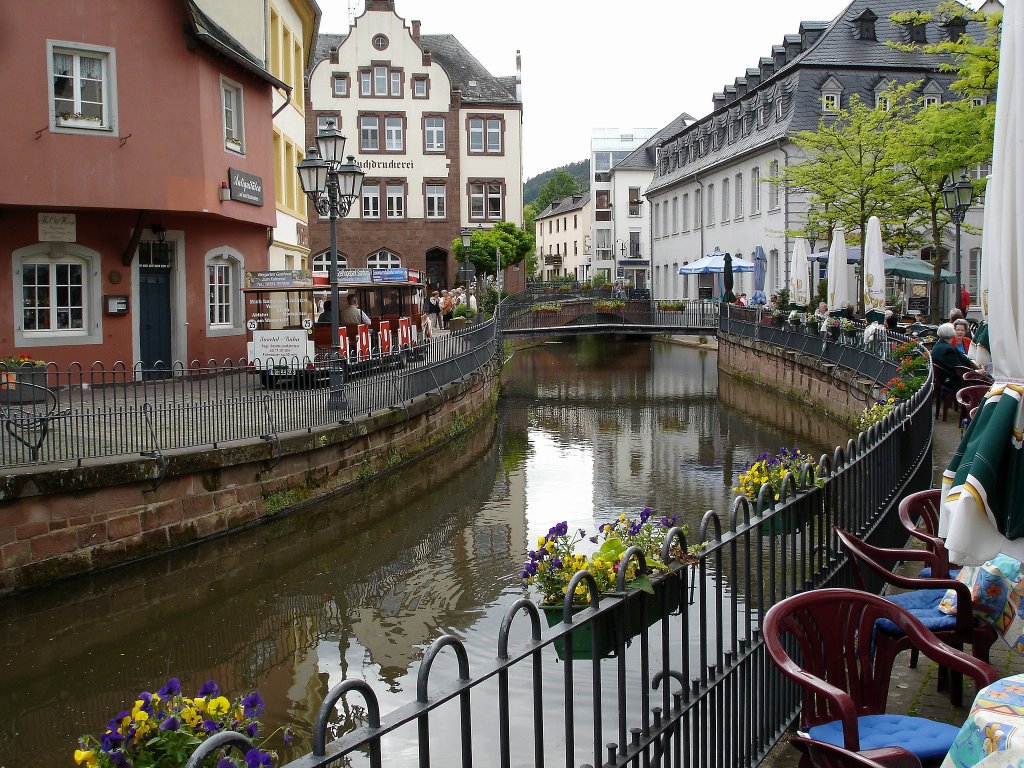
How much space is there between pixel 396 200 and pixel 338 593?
42.4 metres

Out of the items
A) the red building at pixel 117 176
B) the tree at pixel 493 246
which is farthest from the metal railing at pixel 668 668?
the tree at pixel 493 246

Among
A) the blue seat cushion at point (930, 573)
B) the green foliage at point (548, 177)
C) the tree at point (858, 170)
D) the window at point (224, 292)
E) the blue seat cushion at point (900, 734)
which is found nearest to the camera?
the blue seat cushion at point (900, 734)

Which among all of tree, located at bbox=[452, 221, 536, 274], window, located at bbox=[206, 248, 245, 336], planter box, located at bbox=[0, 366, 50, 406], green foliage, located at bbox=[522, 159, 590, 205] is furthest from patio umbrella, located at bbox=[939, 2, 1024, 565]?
green foliage, located at bbox=[522, 159, 590, 205]

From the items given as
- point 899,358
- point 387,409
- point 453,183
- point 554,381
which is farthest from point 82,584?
point 453,183

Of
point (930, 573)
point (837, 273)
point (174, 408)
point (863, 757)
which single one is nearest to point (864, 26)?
point (837, 273)

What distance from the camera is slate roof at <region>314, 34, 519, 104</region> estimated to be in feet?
177

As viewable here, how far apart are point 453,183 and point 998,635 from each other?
161 ft

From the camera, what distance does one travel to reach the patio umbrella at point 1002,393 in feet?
16.3

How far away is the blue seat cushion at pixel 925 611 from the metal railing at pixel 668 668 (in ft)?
1.63

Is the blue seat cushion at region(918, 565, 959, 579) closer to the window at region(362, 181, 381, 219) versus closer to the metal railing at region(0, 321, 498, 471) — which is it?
the metal railing at region(0, 321, 498, 471)

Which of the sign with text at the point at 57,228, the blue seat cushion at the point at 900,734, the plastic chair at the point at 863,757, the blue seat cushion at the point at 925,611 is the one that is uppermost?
the sign with text at the point at 57,228

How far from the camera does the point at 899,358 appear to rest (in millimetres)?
19375

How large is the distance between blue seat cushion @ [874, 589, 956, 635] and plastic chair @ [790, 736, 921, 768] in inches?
57.3

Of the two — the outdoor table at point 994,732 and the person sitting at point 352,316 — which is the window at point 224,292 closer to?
the person sitting at point 352,316
